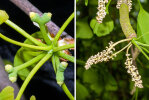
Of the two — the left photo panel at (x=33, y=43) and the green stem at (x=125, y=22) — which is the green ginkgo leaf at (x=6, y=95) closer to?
the left photo panel at (x=33, y=43)

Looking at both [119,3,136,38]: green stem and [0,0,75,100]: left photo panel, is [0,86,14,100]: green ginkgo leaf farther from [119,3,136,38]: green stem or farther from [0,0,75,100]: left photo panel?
[119,3,136,38]: green stem

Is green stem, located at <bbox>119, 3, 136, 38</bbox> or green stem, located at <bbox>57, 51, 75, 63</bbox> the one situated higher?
green stem, located at <bbox>119, 3, 136, 38</bbox>

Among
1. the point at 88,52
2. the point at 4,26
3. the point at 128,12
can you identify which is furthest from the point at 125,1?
the point at 4,26

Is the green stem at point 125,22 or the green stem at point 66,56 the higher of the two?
the green stem at point 125,22

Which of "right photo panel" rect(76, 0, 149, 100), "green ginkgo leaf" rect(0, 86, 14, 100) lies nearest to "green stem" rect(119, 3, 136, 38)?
"right photo panel" rect(76, 0, 149, 100)

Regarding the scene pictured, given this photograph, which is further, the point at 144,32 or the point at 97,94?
the point at 97,94

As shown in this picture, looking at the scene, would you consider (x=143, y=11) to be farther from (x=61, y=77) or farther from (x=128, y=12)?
(x=61, y=77)

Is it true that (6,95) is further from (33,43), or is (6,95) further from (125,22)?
(125,22)

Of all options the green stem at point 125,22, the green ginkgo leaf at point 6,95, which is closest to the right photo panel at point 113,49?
the green stem at point 125,22
